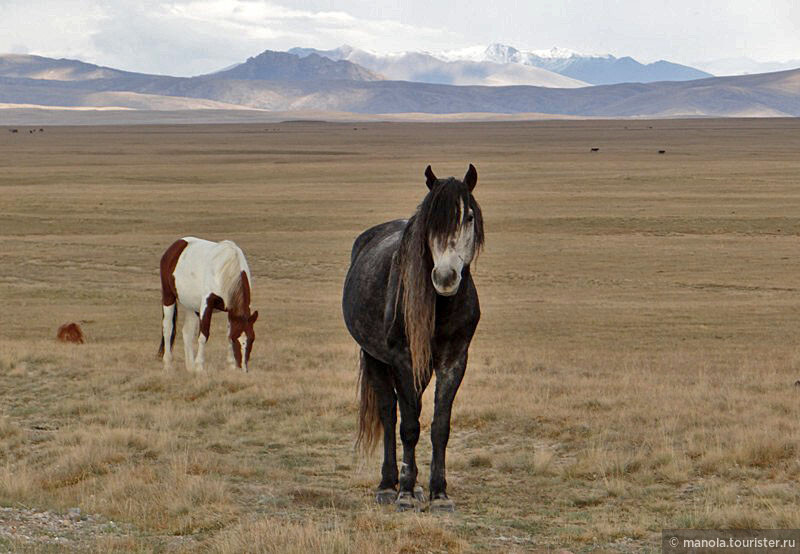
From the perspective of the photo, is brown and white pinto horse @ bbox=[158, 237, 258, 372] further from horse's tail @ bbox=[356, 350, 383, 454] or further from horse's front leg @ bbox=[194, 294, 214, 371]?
horse's tail @ bbox=[356, 350, 383, 454]

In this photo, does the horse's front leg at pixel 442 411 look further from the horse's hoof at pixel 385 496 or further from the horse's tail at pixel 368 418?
the horse's tail at pixel 368 418

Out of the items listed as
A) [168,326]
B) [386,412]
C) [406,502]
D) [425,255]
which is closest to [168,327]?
[168,326]

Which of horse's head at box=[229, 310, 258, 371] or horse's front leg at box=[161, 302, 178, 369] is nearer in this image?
horse's head at box=[229, 310, 258, 371]

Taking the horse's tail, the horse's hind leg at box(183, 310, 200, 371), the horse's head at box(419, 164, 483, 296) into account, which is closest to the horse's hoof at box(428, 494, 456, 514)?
the horse's tail

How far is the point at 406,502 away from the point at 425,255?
1.80 metres

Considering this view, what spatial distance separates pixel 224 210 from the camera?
151 ft

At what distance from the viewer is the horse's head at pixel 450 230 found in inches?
260

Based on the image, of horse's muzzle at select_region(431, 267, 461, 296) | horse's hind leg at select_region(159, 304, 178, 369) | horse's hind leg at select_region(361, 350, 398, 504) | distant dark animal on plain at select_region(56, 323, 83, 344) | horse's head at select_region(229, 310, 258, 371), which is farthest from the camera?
distant dark animal on plain at select_region(56, 323, 83, 344)

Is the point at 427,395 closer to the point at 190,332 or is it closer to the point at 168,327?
the point at 190,332

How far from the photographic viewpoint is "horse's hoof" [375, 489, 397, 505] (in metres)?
7.58

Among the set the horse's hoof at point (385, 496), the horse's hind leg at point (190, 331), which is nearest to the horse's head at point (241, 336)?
the horse's hind leg at point (190, 331)

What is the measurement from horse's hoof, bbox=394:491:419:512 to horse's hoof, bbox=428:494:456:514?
12cm

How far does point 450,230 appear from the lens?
666 cm

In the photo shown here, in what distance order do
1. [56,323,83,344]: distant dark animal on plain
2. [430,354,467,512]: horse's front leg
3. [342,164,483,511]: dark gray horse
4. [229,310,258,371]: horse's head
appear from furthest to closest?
[56,323,83,344]: distant dark animal on plain
[229,310,258,371]: horse's head
[430,354,467,512]: horse's front leg
[342,164,483,511]: dark gray horse
